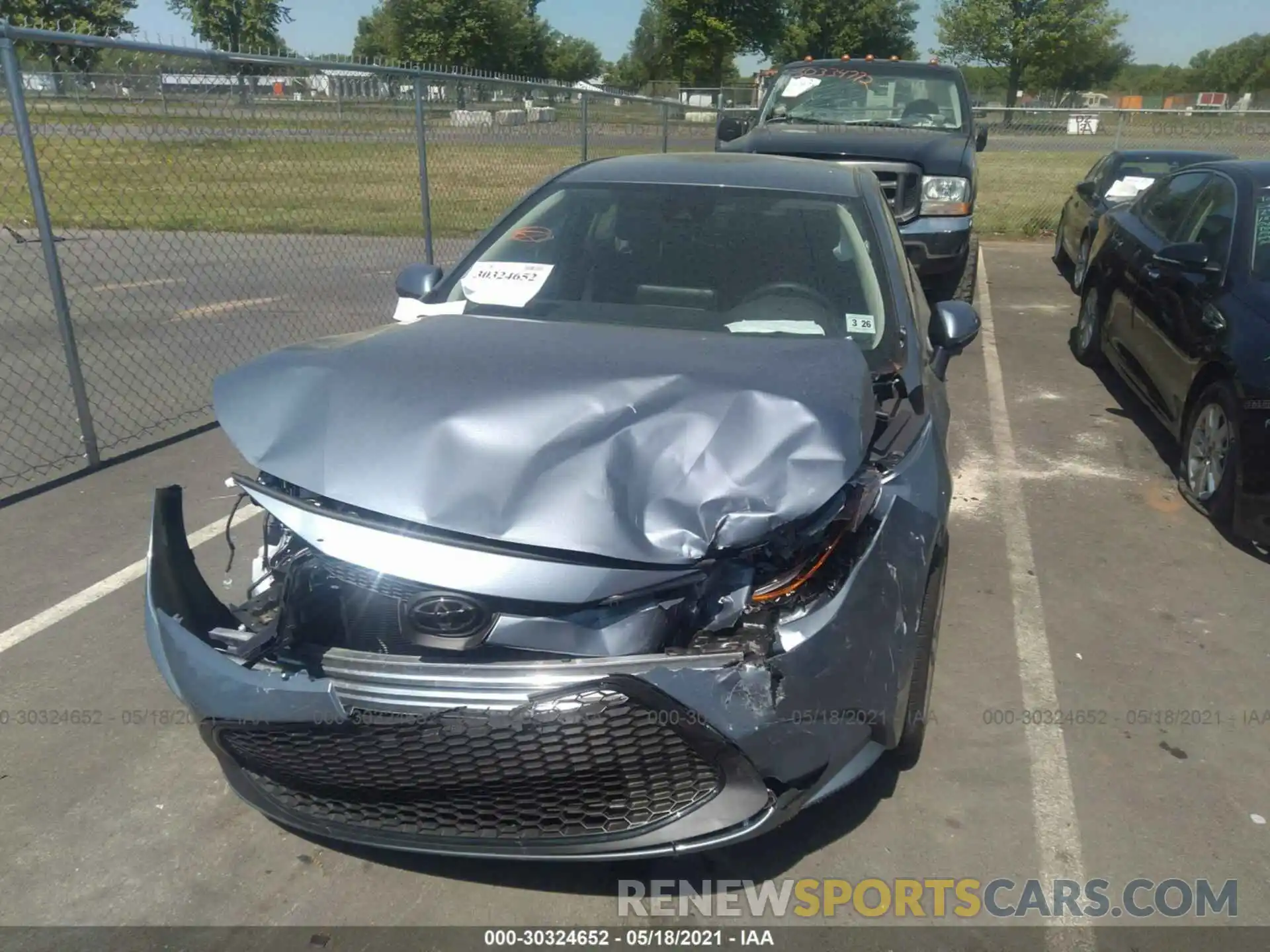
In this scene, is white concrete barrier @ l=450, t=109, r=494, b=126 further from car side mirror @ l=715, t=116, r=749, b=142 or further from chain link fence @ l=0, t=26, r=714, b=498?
car side mirror @ l=715, t=116, r=749, b=142

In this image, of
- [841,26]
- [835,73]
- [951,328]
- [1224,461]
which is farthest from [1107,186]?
[841,26]

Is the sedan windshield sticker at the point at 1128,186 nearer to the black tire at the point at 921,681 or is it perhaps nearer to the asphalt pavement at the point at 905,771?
the asphalt pavement at the point at 905,771

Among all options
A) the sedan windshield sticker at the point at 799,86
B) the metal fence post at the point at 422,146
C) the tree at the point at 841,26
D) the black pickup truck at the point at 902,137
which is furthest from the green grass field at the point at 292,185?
the tree at the point at 841,26

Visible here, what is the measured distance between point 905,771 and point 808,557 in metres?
1.03

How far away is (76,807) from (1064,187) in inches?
753

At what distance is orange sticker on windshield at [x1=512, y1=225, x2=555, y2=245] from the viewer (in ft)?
13.1

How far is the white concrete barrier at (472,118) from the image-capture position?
→ 28.0ft

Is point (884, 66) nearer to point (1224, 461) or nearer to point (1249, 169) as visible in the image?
point (1249, 169)

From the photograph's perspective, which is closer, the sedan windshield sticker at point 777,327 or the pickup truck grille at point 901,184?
the sedan windshield sticker at point 777,327

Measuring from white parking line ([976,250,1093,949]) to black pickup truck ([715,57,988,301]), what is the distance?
244 cm

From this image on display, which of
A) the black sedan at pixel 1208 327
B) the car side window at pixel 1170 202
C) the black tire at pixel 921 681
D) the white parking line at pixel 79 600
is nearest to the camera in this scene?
the black tire at pixel 921 681

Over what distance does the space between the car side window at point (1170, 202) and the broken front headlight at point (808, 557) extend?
4.74m

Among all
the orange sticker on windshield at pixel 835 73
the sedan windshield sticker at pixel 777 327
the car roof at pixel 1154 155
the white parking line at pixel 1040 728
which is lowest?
the white parking line at pixel 1040 728

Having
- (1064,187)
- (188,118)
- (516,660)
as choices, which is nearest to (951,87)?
(188,118)
